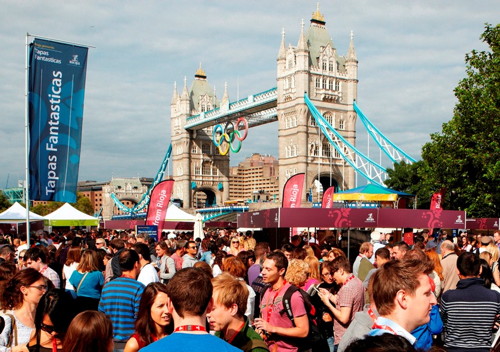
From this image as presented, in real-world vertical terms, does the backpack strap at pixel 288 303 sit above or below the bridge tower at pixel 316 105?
below

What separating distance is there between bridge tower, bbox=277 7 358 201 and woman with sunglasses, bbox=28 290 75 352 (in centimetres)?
5736

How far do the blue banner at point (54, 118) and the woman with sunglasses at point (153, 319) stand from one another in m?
7.92

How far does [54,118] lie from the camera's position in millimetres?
11992

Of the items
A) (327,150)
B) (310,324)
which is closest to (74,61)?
(310,324)

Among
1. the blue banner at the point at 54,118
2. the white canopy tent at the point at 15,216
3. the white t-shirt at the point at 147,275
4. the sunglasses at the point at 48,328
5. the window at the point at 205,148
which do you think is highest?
the window at the point at 205,148

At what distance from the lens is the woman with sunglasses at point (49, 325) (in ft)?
14.2

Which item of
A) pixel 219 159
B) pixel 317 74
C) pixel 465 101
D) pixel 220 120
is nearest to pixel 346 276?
pixel 465 101

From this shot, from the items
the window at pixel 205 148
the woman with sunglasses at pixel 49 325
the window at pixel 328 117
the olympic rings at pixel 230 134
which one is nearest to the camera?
the woman with sunglasses at pixel 49 325

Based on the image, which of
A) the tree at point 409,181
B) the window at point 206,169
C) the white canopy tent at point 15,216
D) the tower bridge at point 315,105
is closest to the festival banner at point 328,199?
the white canopy tent at point 15,216

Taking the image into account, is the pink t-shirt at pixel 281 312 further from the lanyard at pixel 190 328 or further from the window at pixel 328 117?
the window at pixel 328 117

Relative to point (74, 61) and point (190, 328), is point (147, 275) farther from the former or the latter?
point (74, 61)

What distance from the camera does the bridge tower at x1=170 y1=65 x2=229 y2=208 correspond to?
86.9 metres

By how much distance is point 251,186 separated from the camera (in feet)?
603

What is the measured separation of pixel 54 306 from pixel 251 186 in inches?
7068
